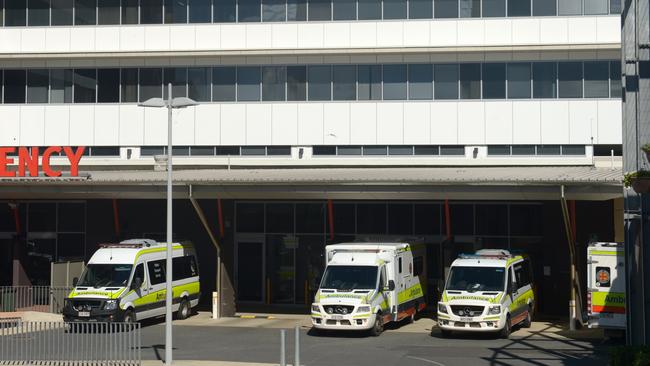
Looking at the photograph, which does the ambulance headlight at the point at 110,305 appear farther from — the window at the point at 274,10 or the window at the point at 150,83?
the window at the point at 274,10

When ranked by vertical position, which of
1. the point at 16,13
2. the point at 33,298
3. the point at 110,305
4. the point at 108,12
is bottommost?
the point at 33,298

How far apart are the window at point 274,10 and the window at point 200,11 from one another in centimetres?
252

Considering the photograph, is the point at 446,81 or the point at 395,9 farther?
the point at 395,9

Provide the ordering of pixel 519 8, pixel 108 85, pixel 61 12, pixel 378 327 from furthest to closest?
pixel 61 12
pixel 108 85
pixel 519 8
pixel 378 327

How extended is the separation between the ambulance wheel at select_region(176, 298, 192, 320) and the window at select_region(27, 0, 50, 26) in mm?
16080

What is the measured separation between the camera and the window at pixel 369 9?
132 feet

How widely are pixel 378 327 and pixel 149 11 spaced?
66.5 ft

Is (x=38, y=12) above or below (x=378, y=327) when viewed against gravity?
above

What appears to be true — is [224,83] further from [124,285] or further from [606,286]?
[606,286]

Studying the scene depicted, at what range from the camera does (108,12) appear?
1645 inches

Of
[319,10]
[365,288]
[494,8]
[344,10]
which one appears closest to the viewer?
[365,288]

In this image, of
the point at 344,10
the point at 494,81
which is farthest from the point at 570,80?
the point at 344,10

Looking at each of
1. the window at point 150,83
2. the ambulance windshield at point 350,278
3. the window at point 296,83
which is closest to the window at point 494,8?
the window at point 296,83

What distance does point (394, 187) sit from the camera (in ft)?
104
